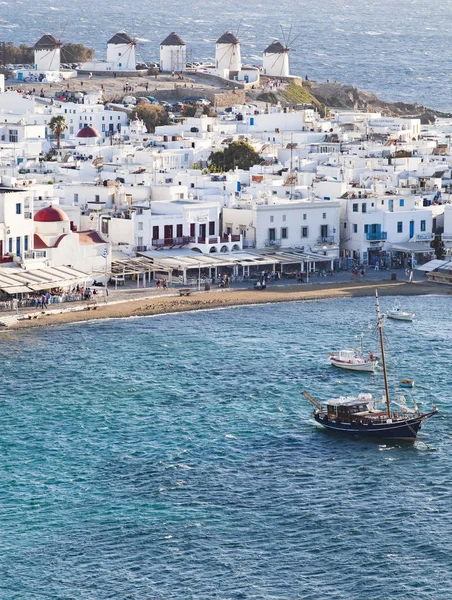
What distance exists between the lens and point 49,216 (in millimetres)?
87938

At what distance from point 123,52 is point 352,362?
4156 inches

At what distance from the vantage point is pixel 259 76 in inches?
6978

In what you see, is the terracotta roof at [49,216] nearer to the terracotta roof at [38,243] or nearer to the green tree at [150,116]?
the terracotta roof at [38,243]

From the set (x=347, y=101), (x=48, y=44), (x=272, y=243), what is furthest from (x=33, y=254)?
(x=347, y=101)

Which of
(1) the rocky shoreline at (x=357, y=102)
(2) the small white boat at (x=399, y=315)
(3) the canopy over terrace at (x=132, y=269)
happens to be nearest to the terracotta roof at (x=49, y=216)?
(3) the canopy over terrace at (x=132, y=269)

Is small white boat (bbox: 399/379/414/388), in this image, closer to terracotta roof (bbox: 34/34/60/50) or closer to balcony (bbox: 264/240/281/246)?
balcony (bbox: 264/240/281/246)

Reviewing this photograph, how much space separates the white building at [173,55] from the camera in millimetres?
172875

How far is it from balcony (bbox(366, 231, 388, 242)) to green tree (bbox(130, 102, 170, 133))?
156ft

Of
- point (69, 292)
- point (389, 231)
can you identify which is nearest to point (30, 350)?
point (69, 292)

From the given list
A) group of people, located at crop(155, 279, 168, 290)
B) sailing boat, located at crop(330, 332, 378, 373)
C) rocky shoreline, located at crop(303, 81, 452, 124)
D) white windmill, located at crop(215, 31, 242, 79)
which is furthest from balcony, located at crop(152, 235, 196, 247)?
rocky shoreline, located at crop(303, 81, 452, 124)

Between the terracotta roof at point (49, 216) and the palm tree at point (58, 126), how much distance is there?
3619 cm

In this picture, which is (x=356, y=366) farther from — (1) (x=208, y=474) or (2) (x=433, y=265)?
(2) (x=433, y=265)

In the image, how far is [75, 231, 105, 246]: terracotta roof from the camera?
87.5m

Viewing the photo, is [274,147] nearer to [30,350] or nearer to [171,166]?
[171,166]
